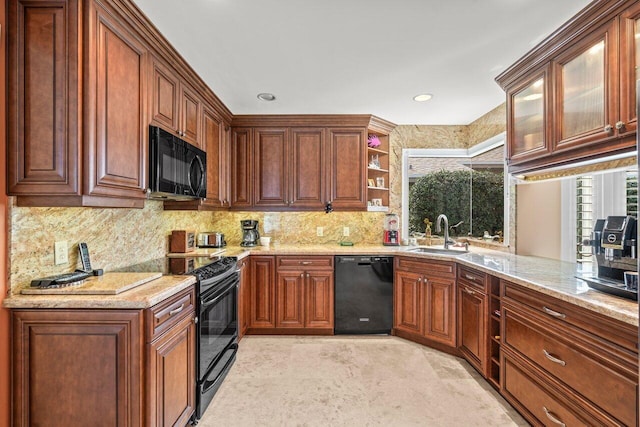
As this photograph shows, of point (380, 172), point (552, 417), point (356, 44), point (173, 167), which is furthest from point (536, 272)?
point (173, 167)

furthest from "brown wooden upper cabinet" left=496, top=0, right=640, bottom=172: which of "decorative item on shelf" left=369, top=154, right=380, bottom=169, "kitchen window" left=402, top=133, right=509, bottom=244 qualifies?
"decorative item on shelf" left=369, top=154, right=380, bottom=169

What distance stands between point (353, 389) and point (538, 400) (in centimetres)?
119

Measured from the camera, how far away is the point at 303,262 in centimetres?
337

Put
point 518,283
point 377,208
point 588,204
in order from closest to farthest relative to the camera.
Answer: point 518,283
point 588,204
point 377,208

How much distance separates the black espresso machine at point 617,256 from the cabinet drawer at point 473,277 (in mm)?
819

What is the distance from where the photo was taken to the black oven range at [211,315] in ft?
6.78

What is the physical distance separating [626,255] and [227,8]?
2525 millimetres

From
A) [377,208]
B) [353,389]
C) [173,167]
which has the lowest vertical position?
[353,389]

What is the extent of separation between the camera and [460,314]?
285 centimetres

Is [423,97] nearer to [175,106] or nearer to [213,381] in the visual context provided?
[175,106]

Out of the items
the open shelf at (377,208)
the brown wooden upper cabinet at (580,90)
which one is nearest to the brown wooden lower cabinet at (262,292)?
the open shelf at (377,208)

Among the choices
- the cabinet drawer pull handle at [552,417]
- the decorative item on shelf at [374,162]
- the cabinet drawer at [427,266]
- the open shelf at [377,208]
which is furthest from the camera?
the decorative item on shelf at [374,162]

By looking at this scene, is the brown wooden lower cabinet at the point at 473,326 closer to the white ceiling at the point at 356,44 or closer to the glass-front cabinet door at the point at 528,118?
the glass-front cabinet door at the point at 528,118

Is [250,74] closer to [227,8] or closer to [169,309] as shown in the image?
[227,8]
